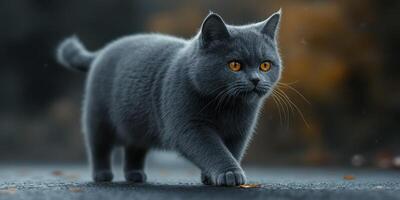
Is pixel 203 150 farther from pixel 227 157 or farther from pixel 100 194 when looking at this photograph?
pixel 100 194

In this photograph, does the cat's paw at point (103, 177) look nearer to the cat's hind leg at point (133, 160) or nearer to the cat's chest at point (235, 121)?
the cat's hind leg at point (133, 160)

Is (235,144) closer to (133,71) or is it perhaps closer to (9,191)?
(133,71)

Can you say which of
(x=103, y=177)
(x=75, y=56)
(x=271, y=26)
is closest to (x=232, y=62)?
(x=271, y=26)

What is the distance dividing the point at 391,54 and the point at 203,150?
7580 millimetres

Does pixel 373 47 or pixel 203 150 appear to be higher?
pixel 373 47

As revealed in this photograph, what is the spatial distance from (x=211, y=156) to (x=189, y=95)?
1.51 feet

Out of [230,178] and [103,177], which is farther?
[103,177]

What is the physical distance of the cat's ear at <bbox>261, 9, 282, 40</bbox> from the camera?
4566 millimetres

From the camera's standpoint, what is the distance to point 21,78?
49.6 ft

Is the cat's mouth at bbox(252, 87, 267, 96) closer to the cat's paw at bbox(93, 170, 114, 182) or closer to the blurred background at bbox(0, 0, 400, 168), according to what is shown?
the cat's paw at bbox(93, 170, 114, 182)

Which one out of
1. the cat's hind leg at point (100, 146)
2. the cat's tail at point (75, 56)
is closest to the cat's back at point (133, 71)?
the cat's hind leg at point (100, 146)

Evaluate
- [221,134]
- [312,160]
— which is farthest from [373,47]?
[221,134]

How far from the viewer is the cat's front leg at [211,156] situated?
13.6ft

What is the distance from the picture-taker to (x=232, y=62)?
4273 mm
